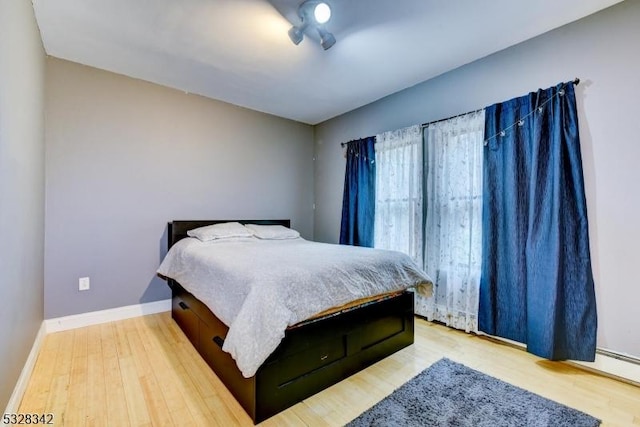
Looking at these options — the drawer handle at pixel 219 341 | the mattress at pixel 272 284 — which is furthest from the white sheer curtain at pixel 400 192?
the drawer handle at pixel 219 341

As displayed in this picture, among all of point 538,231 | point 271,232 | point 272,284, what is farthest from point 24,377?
point 538,231

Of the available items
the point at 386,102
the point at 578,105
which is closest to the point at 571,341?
the point at 578,105

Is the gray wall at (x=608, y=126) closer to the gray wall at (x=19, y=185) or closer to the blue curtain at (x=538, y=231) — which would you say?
the blue curtain at (x=538, y=231)

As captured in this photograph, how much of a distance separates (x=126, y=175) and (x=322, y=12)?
239cm

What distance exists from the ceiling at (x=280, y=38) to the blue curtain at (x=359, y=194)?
2.41 feet

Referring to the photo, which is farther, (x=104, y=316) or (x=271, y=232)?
(x=271, y=232)

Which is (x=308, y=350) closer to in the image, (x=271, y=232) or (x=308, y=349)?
(x=308, y=349)

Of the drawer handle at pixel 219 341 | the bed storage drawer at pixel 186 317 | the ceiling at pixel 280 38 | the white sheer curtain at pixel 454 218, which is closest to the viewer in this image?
the drawer handle at pixel 219 341

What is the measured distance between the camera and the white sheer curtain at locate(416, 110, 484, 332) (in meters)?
2.54

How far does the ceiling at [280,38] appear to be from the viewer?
1.92m

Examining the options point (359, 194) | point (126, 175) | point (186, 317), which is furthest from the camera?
point (359, 194)

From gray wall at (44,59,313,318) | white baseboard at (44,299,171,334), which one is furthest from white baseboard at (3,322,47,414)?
gray wall at (44,59,313,318)

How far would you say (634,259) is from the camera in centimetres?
184

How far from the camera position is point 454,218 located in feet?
8.86
